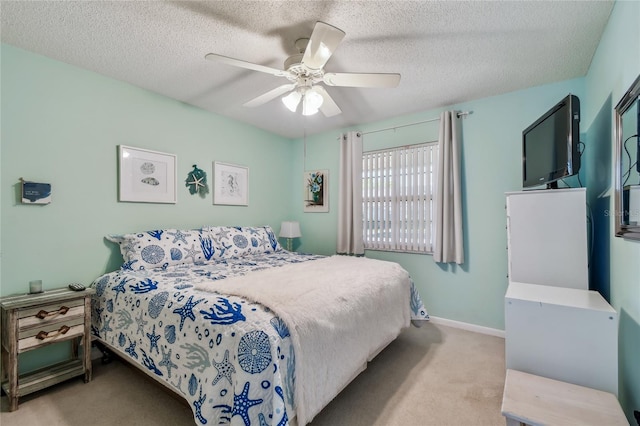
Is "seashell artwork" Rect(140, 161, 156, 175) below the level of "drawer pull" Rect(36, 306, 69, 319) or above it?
above

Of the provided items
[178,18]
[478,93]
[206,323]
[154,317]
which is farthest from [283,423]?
[478,93]

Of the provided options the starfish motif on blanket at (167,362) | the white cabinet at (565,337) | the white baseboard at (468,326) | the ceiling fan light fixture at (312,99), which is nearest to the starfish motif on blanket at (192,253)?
the starfish motif on blanket at (167,362)

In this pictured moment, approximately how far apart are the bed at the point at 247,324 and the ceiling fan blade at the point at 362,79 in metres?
1.44

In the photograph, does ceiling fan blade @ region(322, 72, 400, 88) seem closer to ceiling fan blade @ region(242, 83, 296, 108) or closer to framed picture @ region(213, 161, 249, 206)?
ceiling fan blade @ region(242, 83, 296, 108)

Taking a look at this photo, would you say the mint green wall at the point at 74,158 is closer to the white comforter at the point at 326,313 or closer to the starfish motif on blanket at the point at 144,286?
the starfish motif on blanket at the point at 144,286

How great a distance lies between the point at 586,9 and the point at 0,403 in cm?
446

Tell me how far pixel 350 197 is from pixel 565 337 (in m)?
2.62

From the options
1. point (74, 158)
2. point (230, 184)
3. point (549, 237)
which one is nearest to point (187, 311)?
point (74, 158)

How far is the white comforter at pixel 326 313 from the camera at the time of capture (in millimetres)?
1411

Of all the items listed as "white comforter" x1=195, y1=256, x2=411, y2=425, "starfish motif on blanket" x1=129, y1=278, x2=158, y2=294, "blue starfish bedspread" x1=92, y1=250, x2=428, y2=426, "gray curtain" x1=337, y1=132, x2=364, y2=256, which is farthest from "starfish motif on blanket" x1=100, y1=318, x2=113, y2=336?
"gray curtain" x1=337, y1=132, x2=364, y2=256

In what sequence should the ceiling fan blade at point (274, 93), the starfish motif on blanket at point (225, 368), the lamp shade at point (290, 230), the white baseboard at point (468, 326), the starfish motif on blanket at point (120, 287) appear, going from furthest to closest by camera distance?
the lamp shade at point (290, 230)
the white baseboard at point (468, 326)
the ceiling fan blade at point (274, 93)
the starfish motif on blanket at point (120, 287)
the starfish motif on blanket at point (225, 368)

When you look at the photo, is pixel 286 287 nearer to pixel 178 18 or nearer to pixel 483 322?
pixel 178 18

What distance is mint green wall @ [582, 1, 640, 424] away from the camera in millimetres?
1376

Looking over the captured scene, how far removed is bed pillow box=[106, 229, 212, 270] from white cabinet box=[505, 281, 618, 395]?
103 inches
